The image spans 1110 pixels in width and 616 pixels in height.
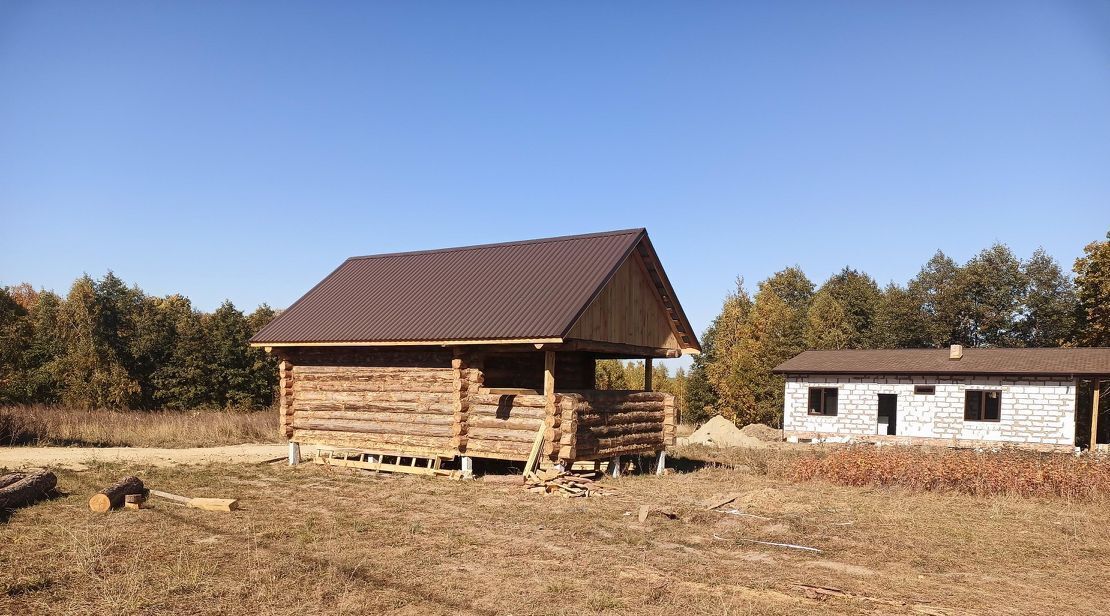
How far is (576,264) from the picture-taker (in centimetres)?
1902

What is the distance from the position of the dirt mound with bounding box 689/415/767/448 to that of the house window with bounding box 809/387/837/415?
2.96 m

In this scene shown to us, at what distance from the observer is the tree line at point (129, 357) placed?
38156mm

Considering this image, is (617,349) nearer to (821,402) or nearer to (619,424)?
(619,424)

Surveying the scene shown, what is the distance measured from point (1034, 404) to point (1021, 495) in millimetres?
16317

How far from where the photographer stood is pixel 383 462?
20.8m

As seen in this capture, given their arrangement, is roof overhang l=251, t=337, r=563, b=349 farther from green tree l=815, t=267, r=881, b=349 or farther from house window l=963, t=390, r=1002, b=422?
green tree l=815, t=267, r=881, b=349

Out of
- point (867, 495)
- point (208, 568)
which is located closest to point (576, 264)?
point (867, 495)

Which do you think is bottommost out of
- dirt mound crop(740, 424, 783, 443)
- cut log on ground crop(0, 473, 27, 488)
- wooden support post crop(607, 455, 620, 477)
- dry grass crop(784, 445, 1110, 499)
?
dirt mound crop(740, 424, 783, 443)

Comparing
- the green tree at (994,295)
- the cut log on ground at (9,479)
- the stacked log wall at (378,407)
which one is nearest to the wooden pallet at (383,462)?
the stacked log wall at (378,407)

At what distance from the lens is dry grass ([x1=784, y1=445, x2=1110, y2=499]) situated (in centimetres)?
1543

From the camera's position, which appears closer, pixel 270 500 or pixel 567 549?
pixel 567 549

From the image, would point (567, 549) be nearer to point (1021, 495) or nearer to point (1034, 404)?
point (1021, 495)

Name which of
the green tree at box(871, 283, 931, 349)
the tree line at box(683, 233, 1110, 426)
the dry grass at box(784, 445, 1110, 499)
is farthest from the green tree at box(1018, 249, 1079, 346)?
the dry grass at box(784, 445, 1110, 499)

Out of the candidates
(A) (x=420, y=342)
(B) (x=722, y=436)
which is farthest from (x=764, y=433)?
(A) (x=420, y=342)
